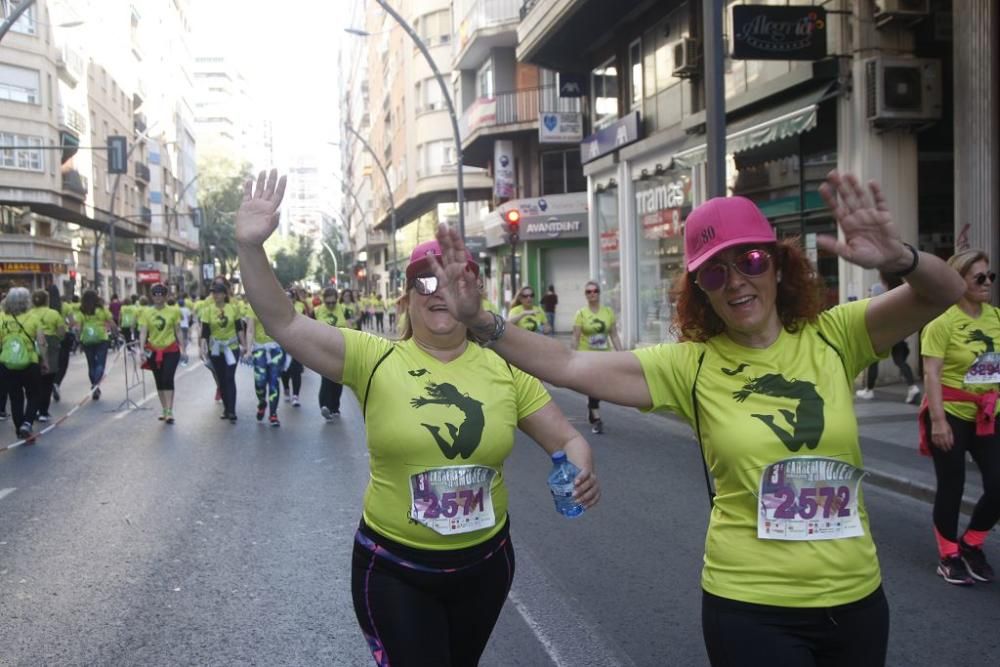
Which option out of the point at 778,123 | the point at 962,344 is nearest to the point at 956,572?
the point at 962,344

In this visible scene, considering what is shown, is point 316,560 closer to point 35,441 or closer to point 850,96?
point 35,441

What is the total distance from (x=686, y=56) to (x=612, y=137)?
5485mm

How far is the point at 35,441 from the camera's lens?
40.2 feet

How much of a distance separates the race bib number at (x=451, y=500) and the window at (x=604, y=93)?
2347 cm

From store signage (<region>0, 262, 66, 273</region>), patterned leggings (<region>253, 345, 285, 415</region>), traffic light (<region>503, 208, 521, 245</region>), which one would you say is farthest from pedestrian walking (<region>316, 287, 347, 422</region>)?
store signage (<region>0, 262, 66, 273</region>)

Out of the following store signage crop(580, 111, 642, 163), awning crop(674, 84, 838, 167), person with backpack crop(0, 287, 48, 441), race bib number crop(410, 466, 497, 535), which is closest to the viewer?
race bib number crop(410, 466, 497, 535)

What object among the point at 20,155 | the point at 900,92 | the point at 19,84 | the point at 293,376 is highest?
the point at 19,84

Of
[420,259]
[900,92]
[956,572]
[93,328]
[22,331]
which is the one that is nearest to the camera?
[420,259]

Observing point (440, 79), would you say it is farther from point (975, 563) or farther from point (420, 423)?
point (420, 423)

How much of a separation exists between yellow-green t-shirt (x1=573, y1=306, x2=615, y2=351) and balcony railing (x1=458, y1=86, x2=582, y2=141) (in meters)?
23.3

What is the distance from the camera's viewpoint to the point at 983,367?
5.47 meters

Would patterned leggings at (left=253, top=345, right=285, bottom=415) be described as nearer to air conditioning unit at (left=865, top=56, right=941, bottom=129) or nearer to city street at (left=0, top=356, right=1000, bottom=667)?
city street at (left=0, top=356, right=1000, bottom=667)

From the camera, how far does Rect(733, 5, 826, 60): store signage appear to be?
14734 millimetres

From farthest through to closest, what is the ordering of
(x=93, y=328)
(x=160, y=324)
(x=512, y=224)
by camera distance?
(x=512, y=224)
(x=93, y=328)
(x=160, y=324)
